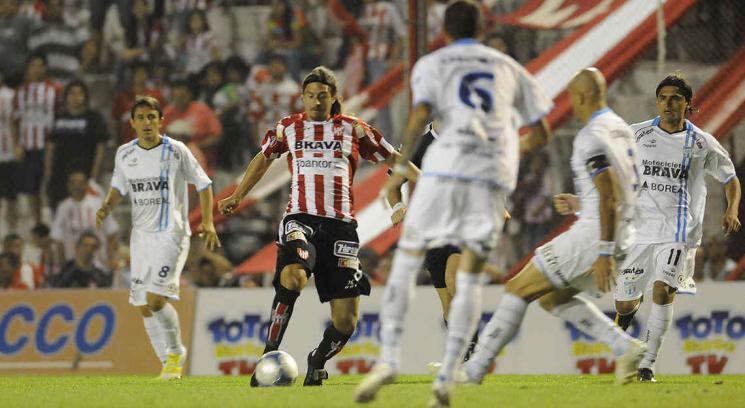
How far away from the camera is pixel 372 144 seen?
9773 mm

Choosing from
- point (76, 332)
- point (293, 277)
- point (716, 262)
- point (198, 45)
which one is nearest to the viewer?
point (293, 277)

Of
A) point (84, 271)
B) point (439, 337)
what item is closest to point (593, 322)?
point (439, 337)

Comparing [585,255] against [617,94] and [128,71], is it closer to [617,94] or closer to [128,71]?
[617,94]

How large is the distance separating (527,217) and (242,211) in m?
3.51

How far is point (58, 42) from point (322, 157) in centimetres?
1070

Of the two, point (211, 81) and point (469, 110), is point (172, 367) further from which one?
point (211, 81)

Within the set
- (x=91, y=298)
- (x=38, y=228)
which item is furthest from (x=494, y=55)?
(x=38, y=228)

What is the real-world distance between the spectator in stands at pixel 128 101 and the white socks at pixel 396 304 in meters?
11.2

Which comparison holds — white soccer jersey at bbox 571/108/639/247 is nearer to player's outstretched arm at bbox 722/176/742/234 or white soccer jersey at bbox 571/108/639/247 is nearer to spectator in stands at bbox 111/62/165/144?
player's outstretched arm at bbox 722/176/742/234

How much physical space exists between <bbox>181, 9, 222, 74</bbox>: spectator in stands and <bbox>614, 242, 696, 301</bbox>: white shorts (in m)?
9.27

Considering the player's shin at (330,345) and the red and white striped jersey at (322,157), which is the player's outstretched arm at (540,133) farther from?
the player's shin at (330,345)

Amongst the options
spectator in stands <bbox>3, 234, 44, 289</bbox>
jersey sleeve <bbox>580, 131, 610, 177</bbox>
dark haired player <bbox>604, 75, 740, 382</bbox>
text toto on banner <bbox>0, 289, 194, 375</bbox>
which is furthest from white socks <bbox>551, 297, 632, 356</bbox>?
spectator in stands <bbox>3, 234, 44, 289</bbox>

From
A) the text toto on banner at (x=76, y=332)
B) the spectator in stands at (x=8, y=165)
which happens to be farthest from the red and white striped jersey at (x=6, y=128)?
the text toto on banner at (x=76, y=332)

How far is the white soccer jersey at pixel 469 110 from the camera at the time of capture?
23.4 feet
